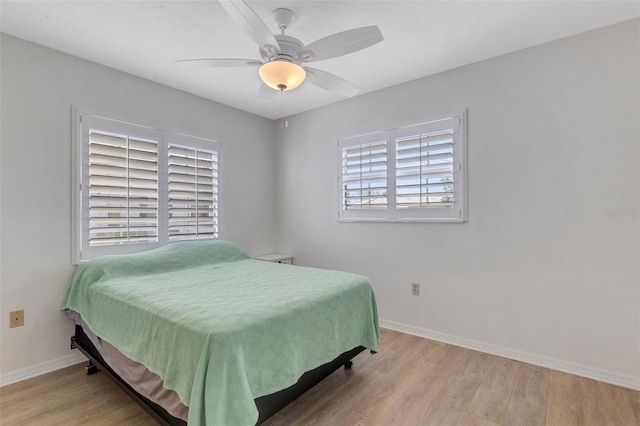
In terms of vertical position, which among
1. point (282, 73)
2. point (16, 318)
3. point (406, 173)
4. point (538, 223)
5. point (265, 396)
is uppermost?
point (282, 73)

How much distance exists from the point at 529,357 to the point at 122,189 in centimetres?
374

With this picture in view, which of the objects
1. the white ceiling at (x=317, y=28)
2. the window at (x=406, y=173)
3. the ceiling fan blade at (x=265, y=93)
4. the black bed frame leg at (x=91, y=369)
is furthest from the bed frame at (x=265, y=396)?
the white ceiling at (x=317, y=28)

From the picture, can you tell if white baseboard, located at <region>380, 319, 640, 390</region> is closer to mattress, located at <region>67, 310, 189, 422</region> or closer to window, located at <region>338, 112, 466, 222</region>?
window, located at <region>338, 112, 466, 222</region>

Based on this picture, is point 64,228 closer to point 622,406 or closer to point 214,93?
point 214,93

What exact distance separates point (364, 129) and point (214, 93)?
1.69 metres

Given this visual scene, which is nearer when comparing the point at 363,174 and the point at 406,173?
the point at 406,173

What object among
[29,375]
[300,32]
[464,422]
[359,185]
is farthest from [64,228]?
[464,422]

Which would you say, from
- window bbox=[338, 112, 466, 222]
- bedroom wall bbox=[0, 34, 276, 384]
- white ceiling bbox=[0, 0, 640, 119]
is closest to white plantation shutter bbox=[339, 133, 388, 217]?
window bbox=[338, 112, 466, 222]

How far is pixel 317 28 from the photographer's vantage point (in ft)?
7.00

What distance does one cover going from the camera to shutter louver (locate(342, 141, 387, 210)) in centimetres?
326

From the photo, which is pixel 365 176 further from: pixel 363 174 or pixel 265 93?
pixel 265 93

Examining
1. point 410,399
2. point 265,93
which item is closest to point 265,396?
point 410,399

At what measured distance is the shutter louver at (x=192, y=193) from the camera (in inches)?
124

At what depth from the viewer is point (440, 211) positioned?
9.52ft
